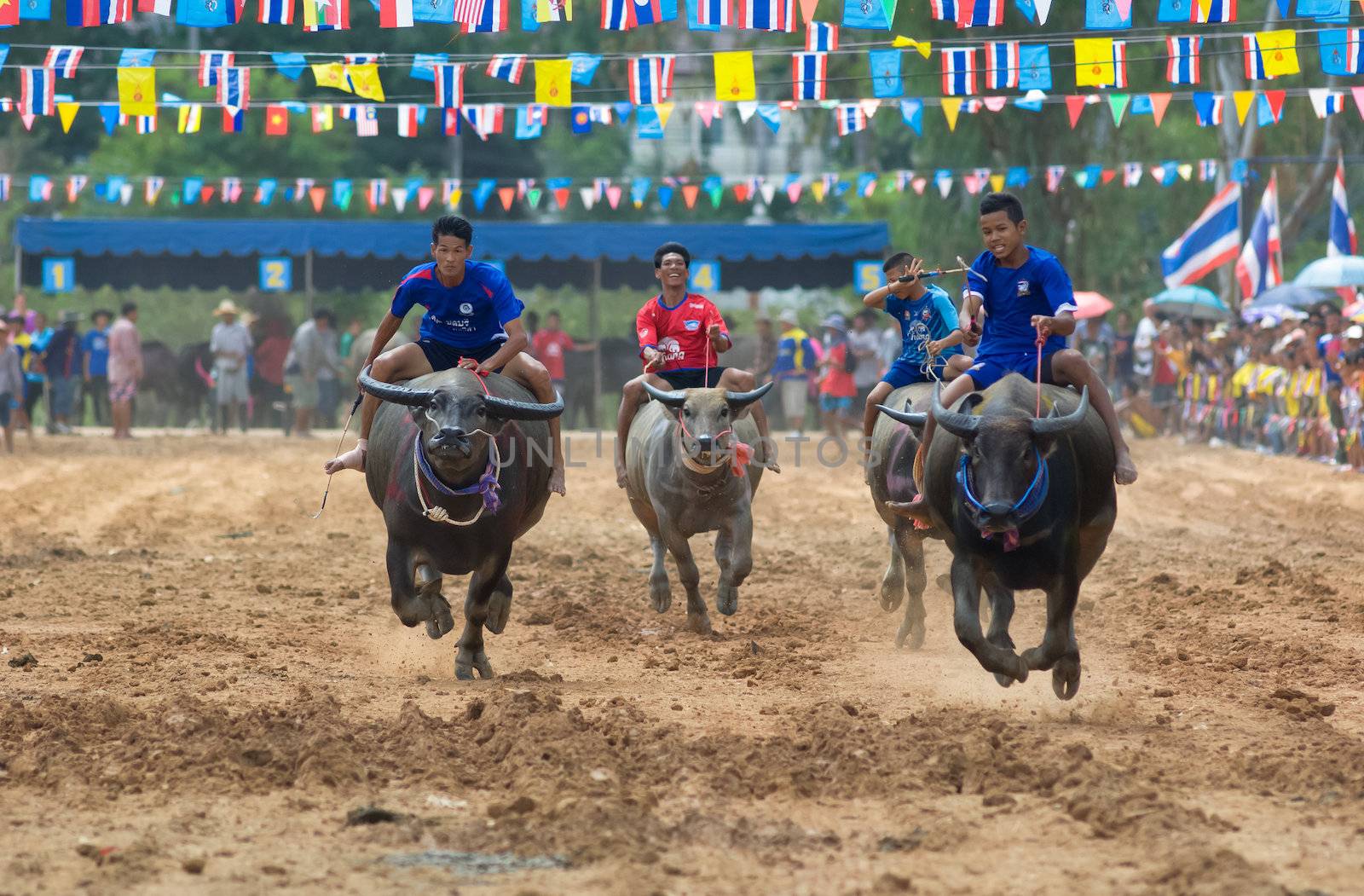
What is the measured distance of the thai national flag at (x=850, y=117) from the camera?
22.3m

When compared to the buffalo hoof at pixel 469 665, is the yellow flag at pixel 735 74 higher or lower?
higher

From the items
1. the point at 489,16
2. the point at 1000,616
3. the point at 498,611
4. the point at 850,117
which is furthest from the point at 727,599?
the point at 850,117

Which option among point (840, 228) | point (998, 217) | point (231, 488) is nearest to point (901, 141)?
point (840, 228)

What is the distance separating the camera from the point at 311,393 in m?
31.6

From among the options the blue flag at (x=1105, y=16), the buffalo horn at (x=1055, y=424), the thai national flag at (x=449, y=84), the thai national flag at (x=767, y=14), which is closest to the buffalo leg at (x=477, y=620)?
the buffalo horn at (x=1055, y=424)

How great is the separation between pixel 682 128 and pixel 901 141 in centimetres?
1793

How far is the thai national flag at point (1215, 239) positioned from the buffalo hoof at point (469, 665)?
2315 centimetres

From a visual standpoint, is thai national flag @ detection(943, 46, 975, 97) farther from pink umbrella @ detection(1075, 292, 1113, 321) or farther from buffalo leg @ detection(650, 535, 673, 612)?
pink umbrella @ detection(1075, 292, 1113, 321)

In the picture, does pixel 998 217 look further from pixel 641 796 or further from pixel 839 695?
pixel 641 796

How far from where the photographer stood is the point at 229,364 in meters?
31.6

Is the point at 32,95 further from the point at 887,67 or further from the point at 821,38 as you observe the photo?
the point at 887,67

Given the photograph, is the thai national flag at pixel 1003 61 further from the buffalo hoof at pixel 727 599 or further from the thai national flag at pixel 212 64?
the buffalo hoof at pixel 727 599

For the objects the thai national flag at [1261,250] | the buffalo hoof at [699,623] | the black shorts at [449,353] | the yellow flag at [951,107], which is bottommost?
Result: the buffalo hoof at [699,623]

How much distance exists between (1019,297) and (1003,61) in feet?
45.3
